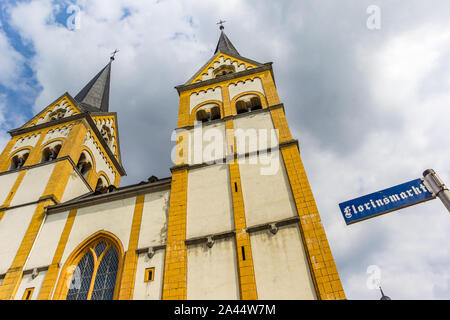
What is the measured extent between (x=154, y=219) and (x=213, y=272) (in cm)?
376

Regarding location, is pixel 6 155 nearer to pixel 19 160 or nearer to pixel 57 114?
pixel 19 160

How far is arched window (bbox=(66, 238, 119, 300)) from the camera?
11.3 m

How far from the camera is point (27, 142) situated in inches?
845

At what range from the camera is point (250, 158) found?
529 inches

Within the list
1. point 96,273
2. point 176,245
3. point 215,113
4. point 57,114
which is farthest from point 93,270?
point 57,114

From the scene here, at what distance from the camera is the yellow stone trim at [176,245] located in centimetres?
982

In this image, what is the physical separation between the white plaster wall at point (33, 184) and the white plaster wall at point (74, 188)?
1.11m

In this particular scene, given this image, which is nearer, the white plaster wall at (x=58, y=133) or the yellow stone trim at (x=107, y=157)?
the white plaster wall at (x=58, y=133)

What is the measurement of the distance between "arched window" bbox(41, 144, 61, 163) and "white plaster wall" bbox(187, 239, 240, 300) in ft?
45.2

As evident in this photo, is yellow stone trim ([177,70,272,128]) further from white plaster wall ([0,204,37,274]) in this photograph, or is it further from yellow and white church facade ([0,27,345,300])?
white plaster wall ([0,204,37,274])

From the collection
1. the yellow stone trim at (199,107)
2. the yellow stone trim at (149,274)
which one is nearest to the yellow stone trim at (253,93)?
the yellow stone trim at (199,107)

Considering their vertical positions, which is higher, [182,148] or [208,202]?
[182,148]

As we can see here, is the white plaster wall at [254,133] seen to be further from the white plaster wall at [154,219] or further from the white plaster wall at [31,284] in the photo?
the white plaster wall at [31,284]
